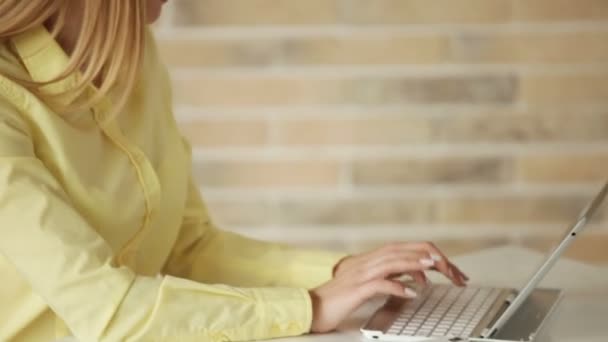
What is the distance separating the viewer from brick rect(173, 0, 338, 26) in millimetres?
2646

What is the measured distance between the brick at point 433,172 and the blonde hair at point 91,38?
1359 mm

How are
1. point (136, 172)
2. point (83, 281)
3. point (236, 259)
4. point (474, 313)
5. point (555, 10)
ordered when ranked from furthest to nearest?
point (555, 10) → point (236, 259) → point (136, 172) → point (474, 313) → point (83, 281)

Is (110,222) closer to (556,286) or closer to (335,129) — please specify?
(556,286)

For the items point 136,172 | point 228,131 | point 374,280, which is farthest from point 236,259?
point 228,131

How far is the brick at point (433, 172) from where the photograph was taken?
8.89 ft

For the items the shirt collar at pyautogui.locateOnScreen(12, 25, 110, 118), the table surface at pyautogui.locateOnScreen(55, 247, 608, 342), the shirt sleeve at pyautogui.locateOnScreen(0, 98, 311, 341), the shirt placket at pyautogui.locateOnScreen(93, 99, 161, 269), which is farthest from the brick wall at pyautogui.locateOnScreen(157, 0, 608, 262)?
the shirt sleeve at pyautogui.locateOnScreen(0, 98, 311, 341)

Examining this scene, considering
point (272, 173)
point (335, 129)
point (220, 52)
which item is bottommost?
point (272, 173)

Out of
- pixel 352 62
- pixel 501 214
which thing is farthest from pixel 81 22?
pixel 501 214

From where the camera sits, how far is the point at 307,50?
266cm

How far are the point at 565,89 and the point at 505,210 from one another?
0.30m

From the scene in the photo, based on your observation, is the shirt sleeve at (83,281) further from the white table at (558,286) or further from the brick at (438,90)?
the brick at (438,90)

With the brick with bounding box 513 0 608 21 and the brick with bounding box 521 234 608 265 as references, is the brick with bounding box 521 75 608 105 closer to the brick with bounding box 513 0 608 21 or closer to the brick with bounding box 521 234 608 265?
the brick with bounding box 513 0 608 21

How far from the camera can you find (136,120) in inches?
61.4

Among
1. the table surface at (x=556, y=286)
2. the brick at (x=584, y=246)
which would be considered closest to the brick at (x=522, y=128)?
the brick at (x=584, y=246)
